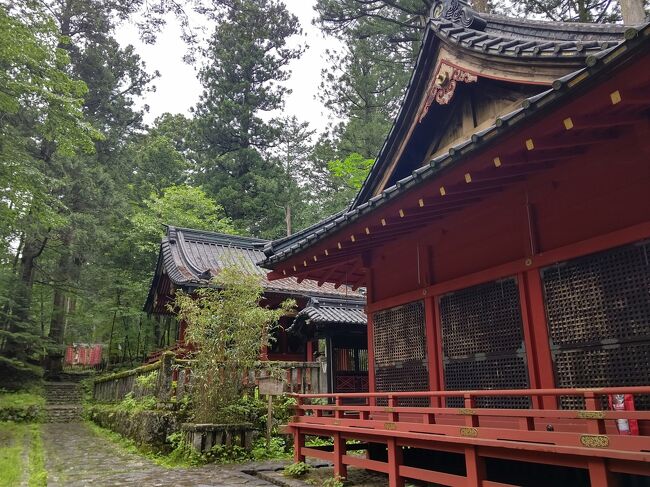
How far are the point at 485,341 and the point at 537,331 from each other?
2.79 feet

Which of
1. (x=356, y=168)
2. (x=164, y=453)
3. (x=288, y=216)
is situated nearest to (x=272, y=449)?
(x=164, y=453)

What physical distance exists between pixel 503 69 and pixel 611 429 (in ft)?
15.2

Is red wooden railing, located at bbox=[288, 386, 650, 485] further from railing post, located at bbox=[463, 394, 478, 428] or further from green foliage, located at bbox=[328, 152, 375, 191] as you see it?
green foliage, located at bbox=[328, 152, 375, 191]

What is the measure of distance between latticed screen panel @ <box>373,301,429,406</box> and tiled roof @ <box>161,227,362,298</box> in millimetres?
5444

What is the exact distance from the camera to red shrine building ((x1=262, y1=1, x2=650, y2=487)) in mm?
4148

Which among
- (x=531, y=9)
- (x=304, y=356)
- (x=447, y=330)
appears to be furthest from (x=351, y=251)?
(x=531, y=9)

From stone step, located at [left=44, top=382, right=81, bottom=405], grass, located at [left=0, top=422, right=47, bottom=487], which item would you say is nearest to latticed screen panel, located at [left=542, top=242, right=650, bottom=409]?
grass, located at [left=0, top=422, right=47, bottom=487]

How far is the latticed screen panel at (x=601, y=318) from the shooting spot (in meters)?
4.71

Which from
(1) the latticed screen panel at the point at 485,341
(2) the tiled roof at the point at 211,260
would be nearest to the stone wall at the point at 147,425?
(2) the tiled roof at the point at 211,260

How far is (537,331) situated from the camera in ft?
18.7

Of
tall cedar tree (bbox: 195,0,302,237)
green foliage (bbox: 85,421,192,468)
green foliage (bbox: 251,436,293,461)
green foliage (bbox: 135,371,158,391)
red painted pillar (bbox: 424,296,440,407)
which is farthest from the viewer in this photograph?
tall cedar tree (bbox: 195,0,302,237)

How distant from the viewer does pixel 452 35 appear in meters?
7.15

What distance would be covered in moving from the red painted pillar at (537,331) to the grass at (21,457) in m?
7.26

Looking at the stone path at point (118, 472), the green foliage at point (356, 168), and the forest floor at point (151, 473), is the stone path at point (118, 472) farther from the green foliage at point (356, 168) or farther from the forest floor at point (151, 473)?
the green foliage at point (356, 168)
